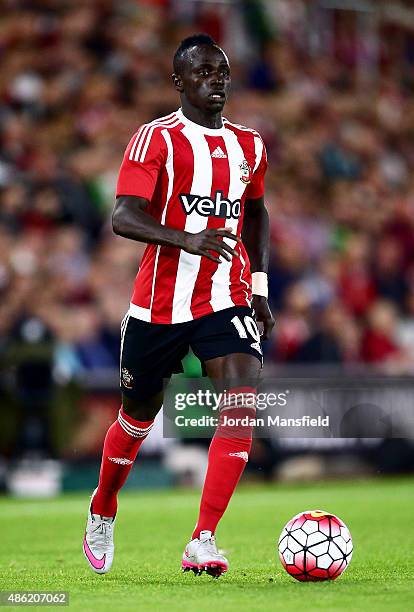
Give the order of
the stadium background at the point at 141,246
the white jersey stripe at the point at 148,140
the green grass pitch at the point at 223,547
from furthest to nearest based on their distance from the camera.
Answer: the stadium background at the point at 141,246 < the white jersey stripe at the point at 148,140 < the green grass pitch at the point at 223,547

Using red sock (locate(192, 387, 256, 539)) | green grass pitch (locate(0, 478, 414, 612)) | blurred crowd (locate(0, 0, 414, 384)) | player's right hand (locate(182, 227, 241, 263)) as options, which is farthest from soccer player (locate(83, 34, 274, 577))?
blurred crowd (locate(0, 0, 414, 384))

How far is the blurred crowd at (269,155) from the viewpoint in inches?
522

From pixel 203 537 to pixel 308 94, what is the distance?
42.8ft

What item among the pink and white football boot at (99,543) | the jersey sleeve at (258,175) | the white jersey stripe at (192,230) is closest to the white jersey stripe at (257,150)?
the jersey sleeve at (258,175)

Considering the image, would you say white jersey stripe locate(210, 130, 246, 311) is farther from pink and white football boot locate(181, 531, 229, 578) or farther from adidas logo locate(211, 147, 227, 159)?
pink and white football boot locate(181, 531, 229, 578)

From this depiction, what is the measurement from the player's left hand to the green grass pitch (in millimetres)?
1206

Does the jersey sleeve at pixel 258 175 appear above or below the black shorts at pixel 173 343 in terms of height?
above

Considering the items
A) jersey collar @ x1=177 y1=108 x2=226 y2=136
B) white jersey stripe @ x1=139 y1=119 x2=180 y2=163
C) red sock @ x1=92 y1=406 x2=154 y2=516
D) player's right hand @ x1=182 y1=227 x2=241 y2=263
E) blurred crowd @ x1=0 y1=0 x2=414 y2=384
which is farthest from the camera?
blurred crowd @ x1=0 y1=0 x2=414 y2=384

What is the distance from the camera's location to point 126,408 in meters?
6.13

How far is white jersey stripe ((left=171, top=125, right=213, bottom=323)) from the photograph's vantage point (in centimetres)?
592

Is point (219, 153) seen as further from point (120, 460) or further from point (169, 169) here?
point (120, 460)

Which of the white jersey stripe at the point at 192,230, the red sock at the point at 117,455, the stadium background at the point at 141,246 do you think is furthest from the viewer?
the stadium background at the point at 141,246

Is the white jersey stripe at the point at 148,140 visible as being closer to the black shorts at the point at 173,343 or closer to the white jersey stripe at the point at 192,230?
the white jersey stripe at the point at 192,230

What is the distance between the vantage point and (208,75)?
19.5 ft
